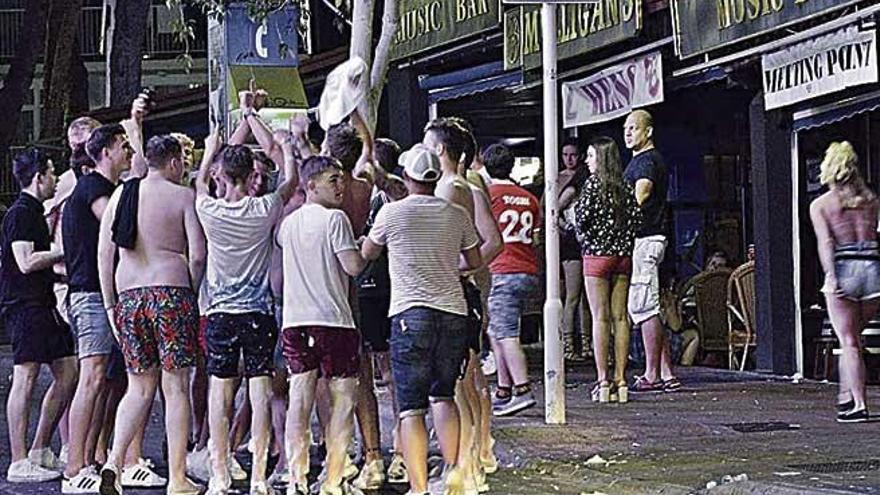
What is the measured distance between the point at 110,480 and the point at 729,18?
22.9ft

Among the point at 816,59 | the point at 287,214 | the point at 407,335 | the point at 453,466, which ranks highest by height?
the point at 816,59

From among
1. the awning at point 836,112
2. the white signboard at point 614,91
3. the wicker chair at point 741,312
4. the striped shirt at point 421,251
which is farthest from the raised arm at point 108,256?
the wicker chair at point 741,312

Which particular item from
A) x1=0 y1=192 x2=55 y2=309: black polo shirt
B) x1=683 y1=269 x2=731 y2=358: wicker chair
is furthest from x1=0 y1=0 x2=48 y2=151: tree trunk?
→ x1=0 y1=192 x2=55 y2=309: black polo shirt

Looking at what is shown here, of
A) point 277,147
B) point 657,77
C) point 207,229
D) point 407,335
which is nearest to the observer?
point 407,335

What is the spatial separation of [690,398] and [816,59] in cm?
280

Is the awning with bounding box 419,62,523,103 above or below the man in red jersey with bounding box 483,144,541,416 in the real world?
above

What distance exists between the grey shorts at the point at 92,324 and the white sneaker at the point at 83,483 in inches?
27.1

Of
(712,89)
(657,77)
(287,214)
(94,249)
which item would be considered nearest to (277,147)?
(287,214)

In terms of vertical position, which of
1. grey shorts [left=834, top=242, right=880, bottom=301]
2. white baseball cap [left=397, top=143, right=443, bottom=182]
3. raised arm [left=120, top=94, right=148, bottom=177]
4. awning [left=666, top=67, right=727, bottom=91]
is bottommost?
grey shorts [left=834, top=242, right=880, bottom=301]

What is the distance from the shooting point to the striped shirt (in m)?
9.98

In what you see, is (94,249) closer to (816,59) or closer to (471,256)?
(471,256)

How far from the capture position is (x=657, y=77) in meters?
17.3

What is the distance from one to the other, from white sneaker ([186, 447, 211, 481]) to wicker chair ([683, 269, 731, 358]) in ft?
24.9

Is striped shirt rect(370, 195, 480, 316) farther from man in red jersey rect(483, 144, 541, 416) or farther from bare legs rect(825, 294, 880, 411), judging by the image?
bare legs rect(825, 294, 880, 411)
